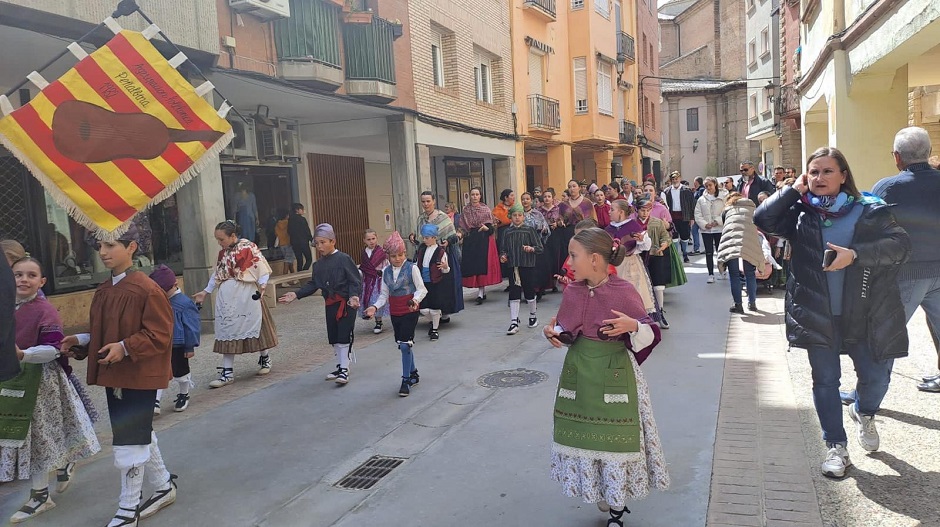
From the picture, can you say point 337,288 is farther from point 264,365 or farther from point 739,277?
point 739,277

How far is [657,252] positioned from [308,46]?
20.7ft

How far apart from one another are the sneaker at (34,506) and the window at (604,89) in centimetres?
2314

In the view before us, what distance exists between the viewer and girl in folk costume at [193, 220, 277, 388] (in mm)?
6945

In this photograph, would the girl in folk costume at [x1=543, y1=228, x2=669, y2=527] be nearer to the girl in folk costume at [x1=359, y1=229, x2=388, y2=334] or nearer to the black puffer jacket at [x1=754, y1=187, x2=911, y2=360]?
the black puffer jacket at [x1=754, y1=187, x2=911, y2=360]

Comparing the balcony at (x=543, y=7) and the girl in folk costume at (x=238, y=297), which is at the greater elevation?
the balcony at (x=543, y=7)

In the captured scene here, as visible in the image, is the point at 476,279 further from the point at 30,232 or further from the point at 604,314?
the point at 604,314

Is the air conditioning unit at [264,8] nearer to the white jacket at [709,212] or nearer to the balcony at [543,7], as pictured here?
the white jacket at [709,212]

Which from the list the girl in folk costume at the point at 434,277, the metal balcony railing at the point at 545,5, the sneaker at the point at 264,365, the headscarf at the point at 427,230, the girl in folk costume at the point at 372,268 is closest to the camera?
the sneaker at the point at 264,365

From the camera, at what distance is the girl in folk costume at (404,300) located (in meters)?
6.50

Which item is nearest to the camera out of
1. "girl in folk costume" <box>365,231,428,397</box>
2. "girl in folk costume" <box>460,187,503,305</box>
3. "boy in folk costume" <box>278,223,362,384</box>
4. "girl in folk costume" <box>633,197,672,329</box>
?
"girl in folk costume" <box>365,231,428,397</box>

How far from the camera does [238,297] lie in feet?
22.9

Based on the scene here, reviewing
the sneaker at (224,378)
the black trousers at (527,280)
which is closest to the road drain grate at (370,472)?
the sneaker at (224,378)

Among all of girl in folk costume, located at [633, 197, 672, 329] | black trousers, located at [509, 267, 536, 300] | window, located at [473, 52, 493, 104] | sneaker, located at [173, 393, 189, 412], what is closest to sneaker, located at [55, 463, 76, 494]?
sneaker, located at [173, 393, 189, 412]

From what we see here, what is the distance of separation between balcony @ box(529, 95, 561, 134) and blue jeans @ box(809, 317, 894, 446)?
17959mm
